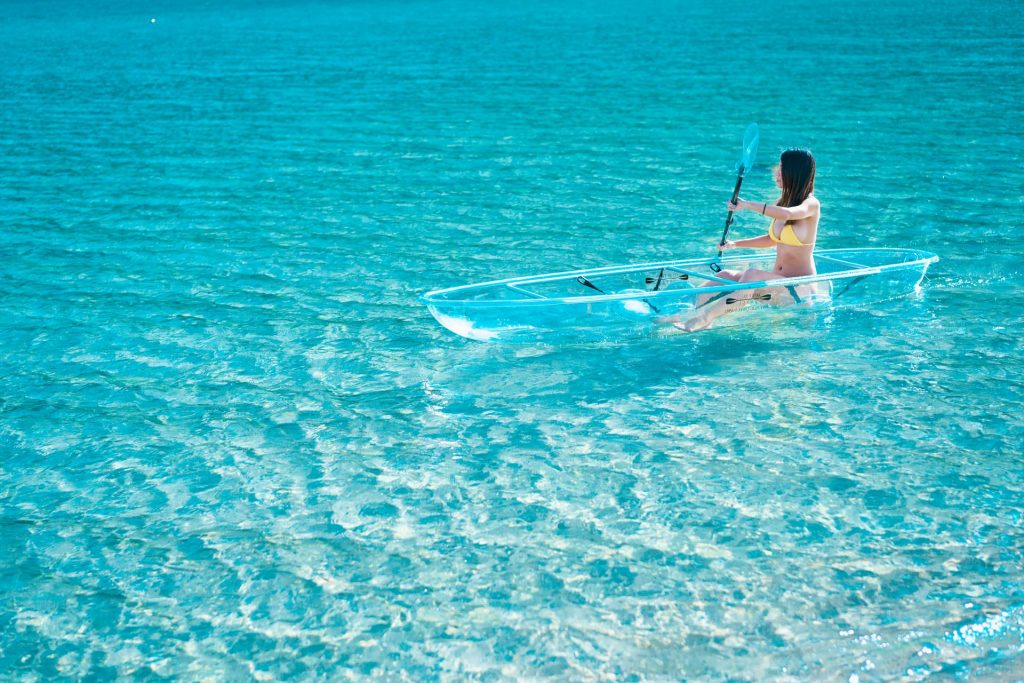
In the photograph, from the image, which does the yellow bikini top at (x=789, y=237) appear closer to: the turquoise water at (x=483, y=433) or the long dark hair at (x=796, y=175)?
the long dark hair at (x=796, y=175)

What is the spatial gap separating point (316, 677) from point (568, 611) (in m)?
1.20

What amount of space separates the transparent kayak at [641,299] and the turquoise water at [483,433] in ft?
0.62

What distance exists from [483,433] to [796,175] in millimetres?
3098

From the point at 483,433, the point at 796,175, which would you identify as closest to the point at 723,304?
the point at 796,175

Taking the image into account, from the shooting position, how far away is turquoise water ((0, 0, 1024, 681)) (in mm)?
4730

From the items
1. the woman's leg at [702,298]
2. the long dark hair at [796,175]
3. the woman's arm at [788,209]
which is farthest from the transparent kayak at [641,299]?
the long dark hair at [796,175]

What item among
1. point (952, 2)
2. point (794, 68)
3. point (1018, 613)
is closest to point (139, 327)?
point (1018, 613)

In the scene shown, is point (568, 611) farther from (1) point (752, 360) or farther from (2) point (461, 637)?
(1) point (752, 360)

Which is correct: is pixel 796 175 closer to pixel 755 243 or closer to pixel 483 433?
pixel 755 243

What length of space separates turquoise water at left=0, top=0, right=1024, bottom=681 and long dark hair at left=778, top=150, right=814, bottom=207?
1073mm

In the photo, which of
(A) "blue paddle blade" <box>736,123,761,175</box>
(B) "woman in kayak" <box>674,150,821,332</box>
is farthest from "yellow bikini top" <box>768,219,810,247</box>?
(A) "blue paddle blade" <box>736,123,761,175</box>

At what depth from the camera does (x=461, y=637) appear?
4.71 m

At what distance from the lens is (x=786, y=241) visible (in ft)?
25.5

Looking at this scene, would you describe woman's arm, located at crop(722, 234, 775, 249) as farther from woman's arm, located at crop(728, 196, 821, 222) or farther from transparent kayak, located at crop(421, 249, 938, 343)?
woman's arm, located at crop(728, 196, 821, 222)
